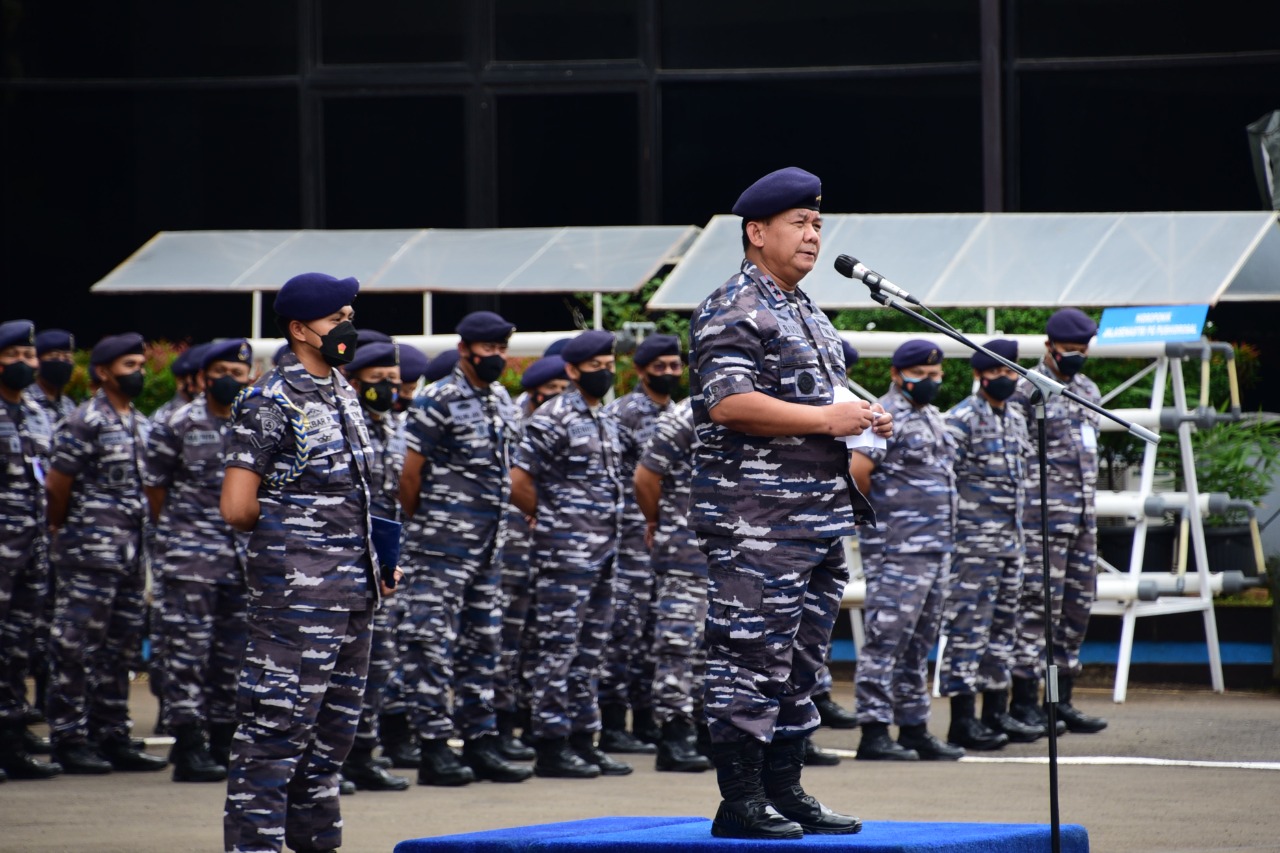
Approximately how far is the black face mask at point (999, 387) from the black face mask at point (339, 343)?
4.74 meters

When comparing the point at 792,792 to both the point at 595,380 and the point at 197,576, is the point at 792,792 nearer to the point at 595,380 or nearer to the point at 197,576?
the point at 595,380

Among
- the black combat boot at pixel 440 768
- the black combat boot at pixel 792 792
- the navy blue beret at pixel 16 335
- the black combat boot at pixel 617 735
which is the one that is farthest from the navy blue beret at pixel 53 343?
the black combat boot at pixel 792 792

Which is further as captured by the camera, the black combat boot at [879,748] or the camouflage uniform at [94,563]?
the black combat boot at [879,748]

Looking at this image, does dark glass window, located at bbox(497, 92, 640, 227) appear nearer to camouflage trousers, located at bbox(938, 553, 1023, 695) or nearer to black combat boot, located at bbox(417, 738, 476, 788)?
camouflage trousers, located at bbox(938, 553, 1023, 695)

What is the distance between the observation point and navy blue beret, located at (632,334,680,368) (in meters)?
10.2

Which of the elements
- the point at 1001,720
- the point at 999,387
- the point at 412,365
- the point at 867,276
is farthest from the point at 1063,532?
the point at 867,276

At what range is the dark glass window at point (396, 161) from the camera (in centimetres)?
1856

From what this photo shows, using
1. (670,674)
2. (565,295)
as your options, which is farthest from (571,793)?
(565,295)

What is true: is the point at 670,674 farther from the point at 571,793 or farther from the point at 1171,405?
the point at 1171,405

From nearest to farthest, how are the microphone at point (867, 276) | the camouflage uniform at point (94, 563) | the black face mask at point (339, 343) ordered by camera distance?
the microphone at point (867, 276)
the black face mask at point (339, 343)
the camouflage uniform at point (94, 563)

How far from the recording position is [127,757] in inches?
387

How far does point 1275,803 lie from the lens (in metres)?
8.43

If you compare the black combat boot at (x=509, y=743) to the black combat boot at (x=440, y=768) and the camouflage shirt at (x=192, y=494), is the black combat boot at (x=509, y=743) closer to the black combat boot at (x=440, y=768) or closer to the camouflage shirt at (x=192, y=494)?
the black combat boot at (x=440, y=768)

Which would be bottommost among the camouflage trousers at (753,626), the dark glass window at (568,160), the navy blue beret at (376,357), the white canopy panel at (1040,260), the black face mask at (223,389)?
the camouflage trousers at (753,626)
